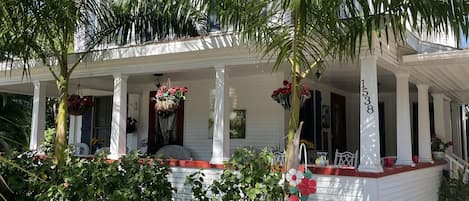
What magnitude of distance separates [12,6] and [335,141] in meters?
8.02

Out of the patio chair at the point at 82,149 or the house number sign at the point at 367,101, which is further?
the patio chair at the point at 82,149

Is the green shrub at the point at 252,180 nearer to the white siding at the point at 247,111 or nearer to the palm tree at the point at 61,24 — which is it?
the palm tree at the point at 61,24

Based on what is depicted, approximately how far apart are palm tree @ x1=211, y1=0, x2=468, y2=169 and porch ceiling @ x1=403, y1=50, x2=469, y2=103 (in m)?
2.09

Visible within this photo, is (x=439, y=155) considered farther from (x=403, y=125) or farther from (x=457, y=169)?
(x=403, y=125)

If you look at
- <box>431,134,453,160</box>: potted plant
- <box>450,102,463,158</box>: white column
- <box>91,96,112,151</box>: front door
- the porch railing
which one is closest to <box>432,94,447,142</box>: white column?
<box>431,134,453,160</box>: potted plant

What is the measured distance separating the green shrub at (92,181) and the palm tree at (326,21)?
222cm

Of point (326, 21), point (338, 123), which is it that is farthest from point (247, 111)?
point (326, 21)

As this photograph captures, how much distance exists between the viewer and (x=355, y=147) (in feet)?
40.7

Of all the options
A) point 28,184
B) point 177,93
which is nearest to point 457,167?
point 177,93

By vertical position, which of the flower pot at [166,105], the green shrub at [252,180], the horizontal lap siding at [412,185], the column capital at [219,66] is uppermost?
the column capital at [219,66]

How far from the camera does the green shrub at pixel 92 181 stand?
5.55 meters

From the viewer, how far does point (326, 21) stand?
16.1 feet

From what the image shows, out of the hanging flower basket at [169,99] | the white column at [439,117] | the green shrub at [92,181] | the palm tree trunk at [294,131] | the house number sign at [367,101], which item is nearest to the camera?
the palm tree trunk at [294,131]

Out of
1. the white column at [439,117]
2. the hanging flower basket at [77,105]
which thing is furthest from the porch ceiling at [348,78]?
the hanging flower basket at [77,105]
